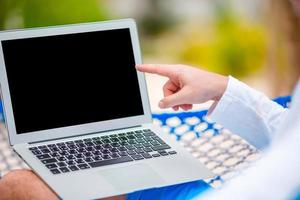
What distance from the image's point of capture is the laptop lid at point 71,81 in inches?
41.4

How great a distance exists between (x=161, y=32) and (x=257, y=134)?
1460 mm

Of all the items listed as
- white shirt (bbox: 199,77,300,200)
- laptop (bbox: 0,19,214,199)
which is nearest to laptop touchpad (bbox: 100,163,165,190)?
laptop (bbox: 0,19,214,199)

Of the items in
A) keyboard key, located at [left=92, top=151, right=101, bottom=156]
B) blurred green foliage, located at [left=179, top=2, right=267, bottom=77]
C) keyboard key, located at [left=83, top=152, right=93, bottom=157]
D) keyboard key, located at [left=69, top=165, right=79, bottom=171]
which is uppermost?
keyboard key, located at [left=83, top=152, right=93, bottom=157]

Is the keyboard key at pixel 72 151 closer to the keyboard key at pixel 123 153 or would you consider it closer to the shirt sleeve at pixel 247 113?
the keyboard key at pixel 123 153

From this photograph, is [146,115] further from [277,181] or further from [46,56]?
[277,181]

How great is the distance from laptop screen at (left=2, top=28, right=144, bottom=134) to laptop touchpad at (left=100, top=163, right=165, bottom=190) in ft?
0.45

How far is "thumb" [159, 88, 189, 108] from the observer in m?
1.02

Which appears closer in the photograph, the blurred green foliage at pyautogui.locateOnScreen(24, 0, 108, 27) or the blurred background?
the blurred green foliage at pyautogui.locateOnScreen(24, 0, 108, 27)

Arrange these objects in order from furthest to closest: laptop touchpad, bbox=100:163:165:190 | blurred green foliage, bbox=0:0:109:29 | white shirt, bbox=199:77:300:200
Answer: blurred green foliage, bbox=0:0:109:29 → laptop touchpad, bbox=100:163:165:190 → white shirt, bbox=199:77:300:200

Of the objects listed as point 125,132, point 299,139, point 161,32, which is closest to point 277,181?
point 299,139

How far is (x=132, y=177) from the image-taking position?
97 centimetres

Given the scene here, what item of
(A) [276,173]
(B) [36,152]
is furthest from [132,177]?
(A) [276,173]

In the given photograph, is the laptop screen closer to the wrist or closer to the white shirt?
the wrist

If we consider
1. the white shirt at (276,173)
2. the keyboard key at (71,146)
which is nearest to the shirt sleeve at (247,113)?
the keyboard key at (71,146)
